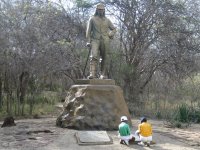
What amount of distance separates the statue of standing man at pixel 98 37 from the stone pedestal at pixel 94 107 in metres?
0.52

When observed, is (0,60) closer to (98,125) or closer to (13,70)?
(13,70)

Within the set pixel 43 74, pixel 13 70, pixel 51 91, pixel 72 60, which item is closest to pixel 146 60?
pixel 72 60

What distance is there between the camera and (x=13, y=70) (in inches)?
693

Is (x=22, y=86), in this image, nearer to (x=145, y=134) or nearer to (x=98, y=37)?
(x=98, y=37)

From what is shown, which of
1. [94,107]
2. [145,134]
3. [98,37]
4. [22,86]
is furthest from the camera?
[22,86]

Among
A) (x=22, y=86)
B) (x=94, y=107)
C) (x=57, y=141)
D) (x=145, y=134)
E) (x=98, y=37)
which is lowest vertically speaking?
(x=57, y=141)

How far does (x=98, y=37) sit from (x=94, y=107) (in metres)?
2.19

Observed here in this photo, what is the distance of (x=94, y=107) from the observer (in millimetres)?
11242

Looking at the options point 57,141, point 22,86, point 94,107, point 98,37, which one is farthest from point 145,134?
point 22,86

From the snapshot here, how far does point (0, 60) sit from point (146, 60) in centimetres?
865

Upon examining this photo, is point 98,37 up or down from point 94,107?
up

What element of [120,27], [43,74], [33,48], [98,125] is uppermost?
[120,27]

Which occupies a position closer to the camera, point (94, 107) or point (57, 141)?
point (57, 141)

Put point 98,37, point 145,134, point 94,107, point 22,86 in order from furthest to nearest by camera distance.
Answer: point 22,86 < point 98,37 < point 94,107 < point 145,134
